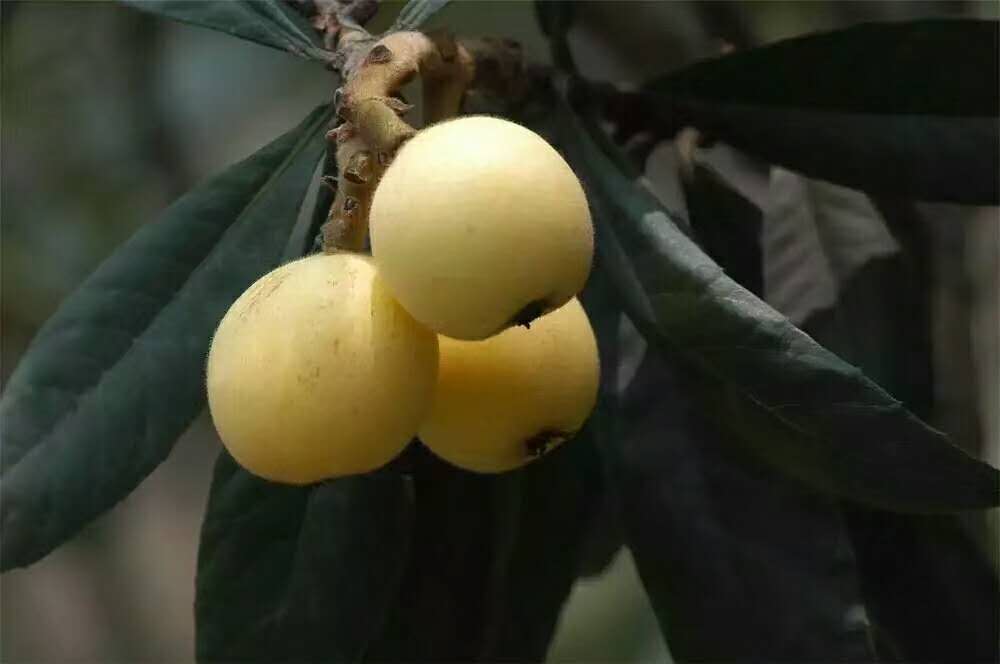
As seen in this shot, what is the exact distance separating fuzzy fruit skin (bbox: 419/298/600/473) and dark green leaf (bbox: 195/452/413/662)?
0.36 ft

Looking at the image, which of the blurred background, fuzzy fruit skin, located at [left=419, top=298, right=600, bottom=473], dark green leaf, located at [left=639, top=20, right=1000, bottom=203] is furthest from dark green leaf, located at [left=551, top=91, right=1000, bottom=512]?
the blurred background

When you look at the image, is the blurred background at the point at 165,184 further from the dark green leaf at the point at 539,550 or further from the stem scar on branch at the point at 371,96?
the stem scar on branch at the point at 371,96

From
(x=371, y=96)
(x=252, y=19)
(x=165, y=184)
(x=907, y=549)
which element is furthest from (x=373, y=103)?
(x=165, y=184)

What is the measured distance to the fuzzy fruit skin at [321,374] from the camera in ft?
1.07

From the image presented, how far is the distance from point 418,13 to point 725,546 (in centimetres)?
27

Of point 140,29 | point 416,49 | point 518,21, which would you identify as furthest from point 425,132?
point 140,29

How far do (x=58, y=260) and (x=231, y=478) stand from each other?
70 centimetres

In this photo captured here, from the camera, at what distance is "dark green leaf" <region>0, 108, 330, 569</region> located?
1.31ft

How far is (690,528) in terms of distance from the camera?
0.51 meters

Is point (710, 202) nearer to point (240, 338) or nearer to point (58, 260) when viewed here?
point (240, 338)

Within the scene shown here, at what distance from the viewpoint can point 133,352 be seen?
16.8 inches

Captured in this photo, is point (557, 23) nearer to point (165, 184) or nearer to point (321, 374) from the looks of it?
point (321, 374)

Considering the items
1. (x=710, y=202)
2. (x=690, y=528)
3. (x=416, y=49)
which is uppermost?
Answer: (x=416, y=49)

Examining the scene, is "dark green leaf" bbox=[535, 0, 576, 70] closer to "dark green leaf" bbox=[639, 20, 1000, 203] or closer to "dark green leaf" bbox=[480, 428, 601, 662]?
"dark green leaf" bbox=[639, 20, 1000, 203]
